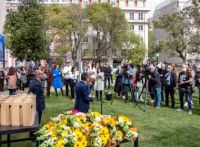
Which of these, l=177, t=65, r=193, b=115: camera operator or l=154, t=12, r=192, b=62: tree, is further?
l=154, t=12, r=192, b=62: tree

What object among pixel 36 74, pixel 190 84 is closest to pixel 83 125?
pixel 36 74

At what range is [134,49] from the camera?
191 feet

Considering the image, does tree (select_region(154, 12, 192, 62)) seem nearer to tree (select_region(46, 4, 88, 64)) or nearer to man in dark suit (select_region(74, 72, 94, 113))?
tree (select_region(46, 4, 88, 64))

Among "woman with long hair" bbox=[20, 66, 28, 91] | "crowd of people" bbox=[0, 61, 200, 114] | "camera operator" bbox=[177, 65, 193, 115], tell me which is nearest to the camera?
"camera operator" bbox=[177, 65, 193, 115]

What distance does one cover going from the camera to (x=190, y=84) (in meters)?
10.9

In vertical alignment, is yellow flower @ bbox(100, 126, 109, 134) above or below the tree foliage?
below

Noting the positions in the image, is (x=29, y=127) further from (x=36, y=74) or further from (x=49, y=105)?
(x=49, y=105)

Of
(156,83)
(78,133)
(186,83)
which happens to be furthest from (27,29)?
(78,133)

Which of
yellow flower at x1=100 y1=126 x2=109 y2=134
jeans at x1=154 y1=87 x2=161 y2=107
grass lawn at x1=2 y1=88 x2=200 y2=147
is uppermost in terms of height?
yellow flower at x1=100 y1=126 x2=109 y2=134

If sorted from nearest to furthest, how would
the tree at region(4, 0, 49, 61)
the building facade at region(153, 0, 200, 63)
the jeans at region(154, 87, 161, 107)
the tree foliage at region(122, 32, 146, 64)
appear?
the jeans at region(154, 87, 161, 107)
the tree at region(4, 0, 49, 61)
the tree foliage at region(122, 32, 146, 64)
the building facade at region(153, 0, 200, 63)

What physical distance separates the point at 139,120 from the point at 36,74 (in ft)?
13.2

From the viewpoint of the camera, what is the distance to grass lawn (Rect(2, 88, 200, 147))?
7.24 metres

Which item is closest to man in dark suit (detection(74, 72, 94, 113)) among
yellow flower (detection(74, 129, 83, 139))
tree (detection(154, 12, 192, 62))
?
yellow flower (detection(74, 129, 83, 139))

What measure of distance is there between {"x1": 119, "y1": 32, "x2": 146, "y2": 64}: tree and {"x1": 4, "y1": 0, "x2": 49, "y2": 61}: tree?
34.3 m
